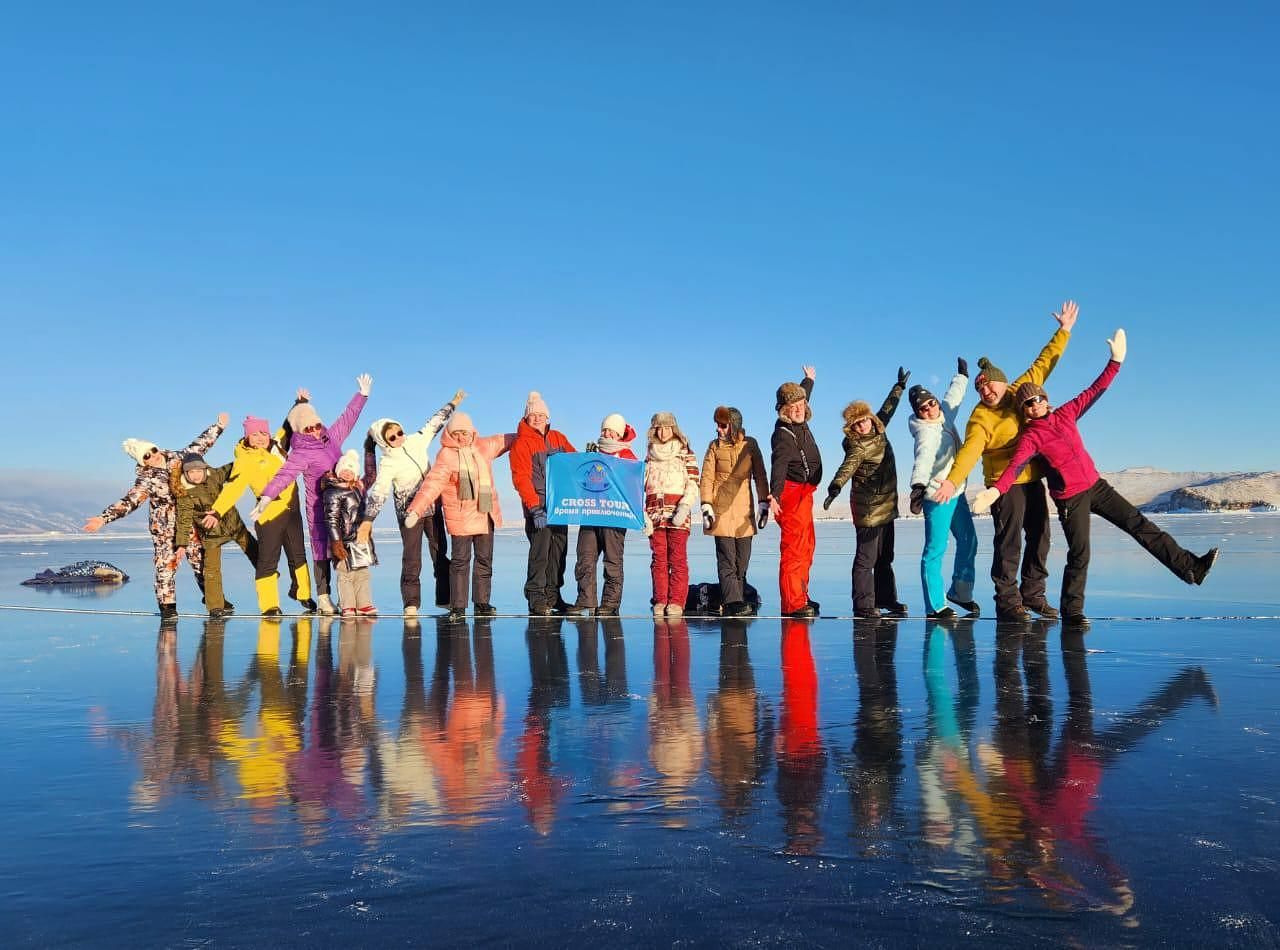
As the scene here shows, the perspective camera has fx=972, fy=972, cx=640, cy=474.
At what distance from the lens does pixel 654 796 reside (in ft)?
12.4

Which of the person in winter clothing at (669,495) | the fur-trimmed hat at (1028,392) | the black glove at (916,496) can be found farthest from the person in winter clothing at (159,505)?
the fur-trimmed hat at (1028,392)

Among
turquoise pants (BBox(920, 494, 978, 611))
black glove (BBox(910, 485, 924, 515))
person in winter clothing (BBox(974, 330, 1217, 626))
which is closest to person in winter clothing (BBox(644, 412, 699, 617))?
black glove (BBox(910, 485, 924, 515))

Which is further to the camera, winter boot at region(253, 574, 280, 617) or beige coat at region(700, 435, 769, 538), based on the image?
winter boot at region(253, 574, 280, 617)

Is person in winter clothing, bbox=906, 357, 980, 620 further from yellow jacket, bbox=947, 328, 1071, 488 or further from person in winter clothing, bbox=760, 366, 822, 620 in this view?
person in winter clothing, bbox=760, 366, 822, 620

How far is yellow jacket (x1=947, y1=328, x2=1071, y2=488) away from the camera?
372 inches

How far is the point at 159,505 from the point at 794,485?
736cm

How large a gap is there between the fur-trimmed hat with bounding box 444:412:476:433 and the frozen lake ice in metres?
3.59

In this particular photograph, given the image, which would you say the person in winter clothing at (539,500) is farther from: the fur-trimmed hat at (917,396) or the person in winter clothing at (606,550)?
the fur-trimmed hat at (917,396)

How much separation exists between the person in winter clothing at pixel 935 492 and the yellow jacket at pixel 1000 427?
32cm

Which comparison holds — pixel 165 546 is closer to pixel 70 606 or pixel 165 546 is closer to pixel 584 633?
pixel 70 606

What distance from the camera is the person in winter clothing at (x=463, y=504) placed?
1082 centimetres

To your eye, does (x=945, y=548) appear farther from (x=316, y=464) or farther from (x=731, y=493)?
(x=316, y=464)

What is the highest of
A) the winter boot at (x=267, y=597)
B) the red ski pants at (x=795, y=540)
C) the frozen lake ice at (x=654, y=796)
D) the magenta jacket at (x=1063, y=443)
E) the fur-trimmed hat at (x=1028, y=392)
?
the fur-trimmed hat at (x=1028, y=392)

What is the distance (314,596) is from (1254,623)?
35.6 feet
